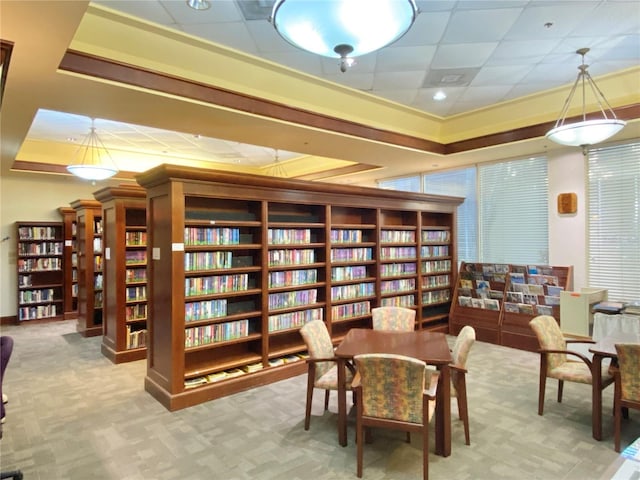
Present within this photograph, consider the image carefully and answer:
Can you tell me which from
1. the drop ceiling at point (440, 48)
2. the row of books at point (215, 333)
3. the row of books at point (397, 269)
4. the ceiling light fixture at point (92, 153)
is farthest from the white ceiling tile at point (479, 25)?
the ceiling light fixture at point (92, 153)

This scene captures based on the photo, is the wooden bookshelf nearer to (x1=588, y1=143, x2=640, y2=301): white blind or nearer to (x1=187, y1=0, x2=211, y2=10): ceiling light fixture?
(x1=187, y1=0, x2=211, y2=10): ceiling light fixture

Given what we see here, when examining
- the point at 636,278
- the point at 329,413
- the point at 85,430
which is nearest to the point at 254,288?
the point at 329,413

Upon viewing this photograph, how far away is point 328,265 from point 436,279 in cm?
245

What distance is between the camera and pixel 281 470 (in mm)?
2533

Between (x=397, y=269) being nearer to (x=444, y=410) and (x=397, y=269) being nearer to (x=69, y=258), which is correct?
(x=444, y=410)

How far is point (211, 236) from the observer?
3.93 meters

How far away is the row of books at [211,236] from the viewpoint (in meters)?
3.79

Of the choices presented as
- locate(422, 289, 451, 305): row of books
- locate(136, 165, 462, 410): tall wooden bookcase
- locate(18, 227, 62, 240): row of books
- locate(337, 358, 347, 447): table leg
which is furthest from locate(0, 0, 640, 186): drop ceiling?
locate(337, 358, 347, 447): table leg

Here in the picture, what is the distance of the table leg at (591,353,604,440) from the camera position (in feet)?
9.41

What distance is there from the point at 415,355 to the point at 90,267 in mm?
5547

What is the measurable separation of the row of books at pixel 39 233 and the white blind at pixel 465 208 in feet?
26.0

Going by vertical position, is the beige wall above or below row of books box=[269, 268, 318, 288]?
above

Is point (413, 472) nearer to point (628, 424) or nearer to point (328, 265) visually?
point (628, 424)

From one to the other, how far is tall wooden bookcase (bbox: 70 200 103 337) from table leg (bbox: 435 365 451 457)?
5.72 metres
